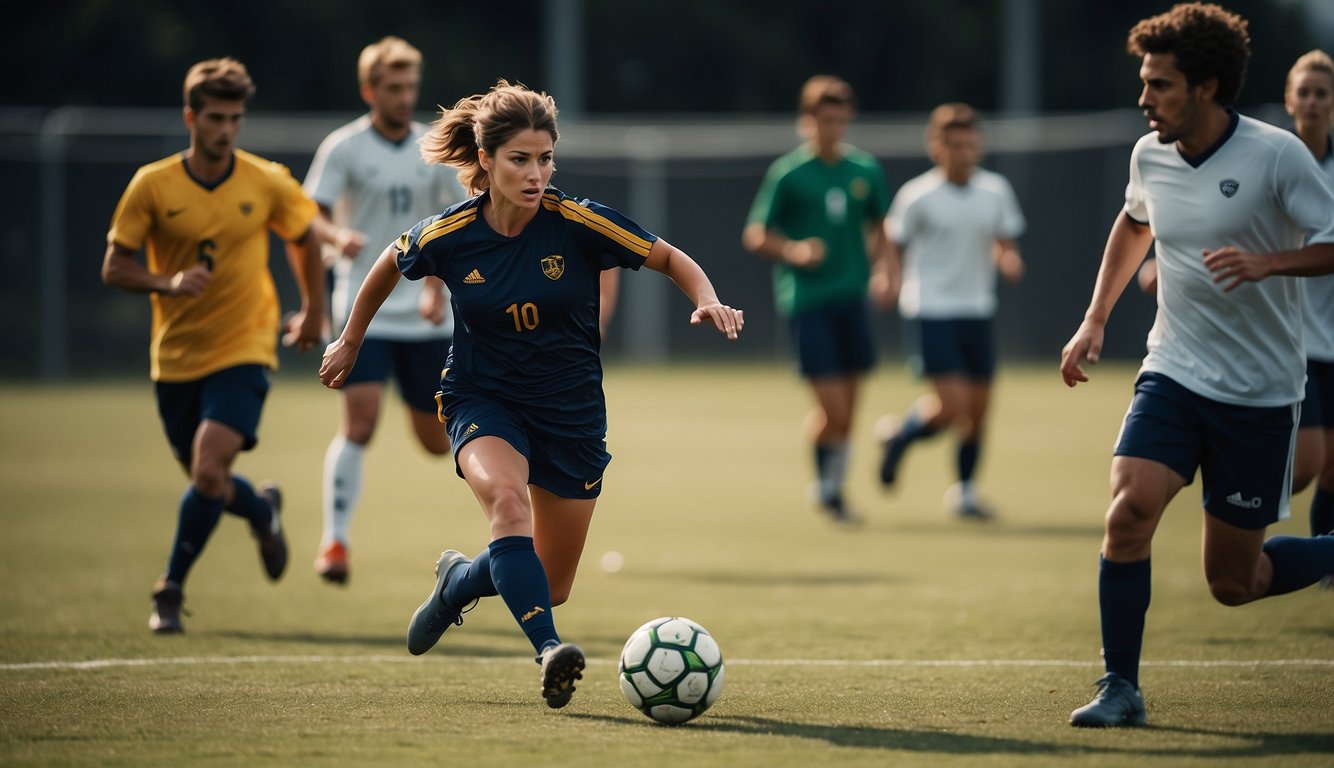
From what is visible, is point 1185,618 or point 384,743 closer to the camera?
point 384,743

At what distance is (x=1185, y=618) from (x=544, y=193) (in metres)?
3.70

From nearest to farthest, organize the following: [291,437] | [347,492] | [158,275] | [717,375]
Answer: [158,275] < [347,492] < [291,437] < [717,375]

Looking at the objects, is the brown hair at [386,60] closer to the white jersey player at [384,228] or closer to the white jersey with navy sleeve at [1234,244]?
the white jersey player at [384,228]

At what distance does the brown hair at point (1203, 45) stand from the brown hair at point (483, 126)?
6.43 ft

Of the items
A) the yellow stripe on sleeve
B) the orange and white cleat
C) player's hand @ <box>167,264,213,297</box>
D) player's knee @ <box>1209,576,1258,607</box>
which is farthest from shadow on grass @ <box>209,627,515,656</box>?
player's knee @ <box>1209,576,1258,607</box>

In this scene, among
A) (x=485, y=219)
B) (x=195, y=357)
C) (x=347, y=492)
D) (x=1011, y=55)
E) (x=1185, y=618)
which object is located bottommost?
(x=1185, y=618)

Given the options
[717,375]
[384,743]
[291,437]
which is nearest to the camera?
[384,743]

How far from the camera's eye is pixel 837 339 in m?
11.2

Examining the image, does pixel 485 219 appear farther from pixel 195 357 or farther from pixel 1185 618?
pixel 1185 618

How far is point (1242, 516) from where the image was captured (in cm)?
538

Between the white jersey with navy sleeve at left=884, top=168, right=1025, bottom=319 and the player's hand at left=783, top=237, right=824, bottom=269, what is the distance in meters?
0.90

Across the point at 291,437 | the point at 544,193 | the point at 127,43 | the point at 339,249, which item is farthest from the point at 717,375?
the point at 544,193

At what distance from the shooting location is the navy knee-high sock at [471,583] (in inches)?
215

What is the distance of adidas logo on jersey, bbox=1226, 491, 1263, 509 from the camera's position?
17.5 ft
